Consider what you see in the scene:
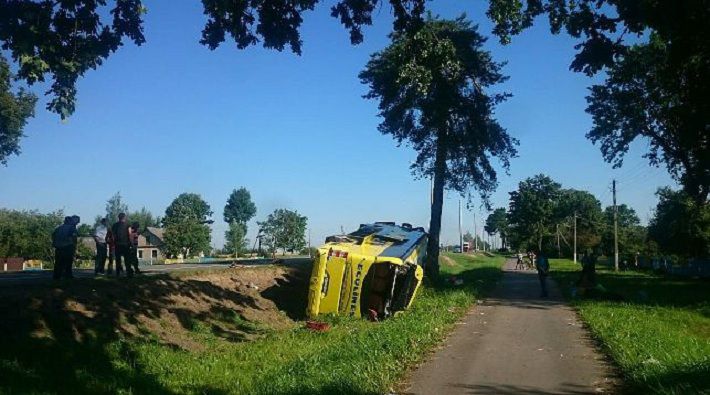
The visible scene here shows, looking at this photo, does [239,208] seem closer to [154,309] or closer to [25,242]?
[25,242]

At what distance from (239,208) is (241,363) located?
131735 mm

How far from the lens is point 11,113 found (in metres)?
46.4

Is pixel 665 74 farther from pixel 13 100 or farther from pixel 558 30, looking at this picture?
pixel 13 100

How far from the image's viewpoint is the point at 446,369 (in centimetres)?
937

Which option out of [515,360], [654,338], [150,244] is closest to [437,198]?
[654,338]

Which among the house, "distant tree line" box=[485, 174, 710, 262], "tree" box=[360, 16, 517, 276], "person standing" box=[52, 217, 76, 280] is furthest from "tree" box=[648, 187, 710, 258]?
the house

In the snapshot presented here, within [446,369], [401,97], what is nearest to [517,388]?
[446,369]

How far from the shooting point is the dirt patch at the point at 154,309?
433 inches

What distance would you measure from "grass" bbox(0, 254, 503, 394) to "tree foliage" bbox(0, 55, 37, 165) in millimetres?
38782

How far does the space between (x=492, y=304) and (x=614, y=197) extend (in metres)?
41.7

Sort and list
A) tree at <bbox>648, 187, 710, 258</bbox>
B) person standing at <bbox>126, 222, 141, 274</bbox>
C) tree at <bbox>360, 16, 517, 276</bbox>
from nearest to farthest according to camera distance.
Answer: person standing at <bbox>126, 222, 141, 274</bbox> → tree at <bbox>360, 16, 517, 276</bbox> → tree at <bbox>648, 187, 710, 258</bbox>

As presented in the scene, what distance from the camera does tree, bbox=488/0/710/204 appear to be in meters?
6.70

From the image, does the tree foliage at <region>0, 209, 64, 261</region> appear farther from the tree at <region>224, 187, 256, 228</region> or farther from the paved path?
the tree at <region>224, 187, 256, 228</region>

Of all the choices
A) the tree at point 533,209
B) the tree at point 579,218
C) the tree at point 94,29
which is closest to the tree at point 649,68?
the tree at point 94,29
